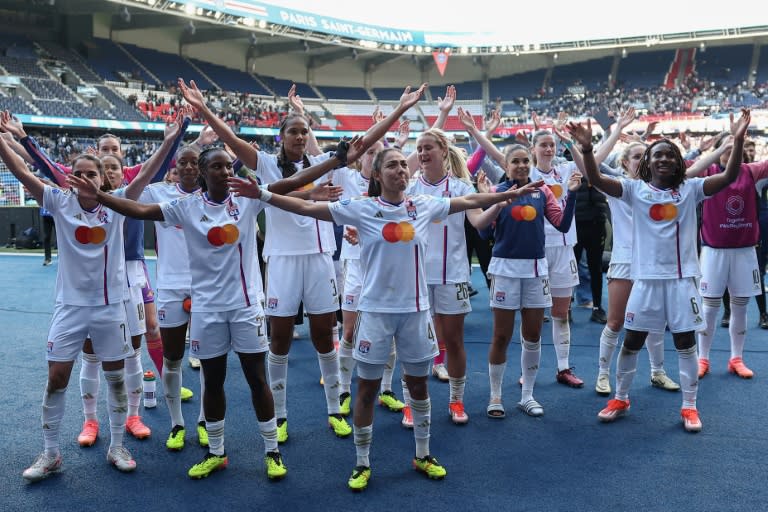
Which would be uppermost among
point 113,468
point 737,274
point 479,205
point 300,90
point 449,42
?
point 449,42

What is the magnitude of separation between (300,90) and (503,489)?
43.5m

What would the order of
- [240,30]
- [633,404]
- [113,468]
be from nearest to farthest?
1. [113,468]
2. [633,404]
3. [240,30]

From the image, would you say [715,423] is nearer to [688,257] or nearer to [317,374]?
[688,257]

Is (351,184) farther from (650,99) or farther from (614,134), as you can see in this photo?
(650,99)

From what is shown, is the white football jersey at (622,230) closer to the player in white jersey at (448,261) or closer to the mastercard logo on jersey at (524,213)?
the mastercard logo on jersey at (524,213)

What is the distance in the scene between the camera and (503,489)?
11.0 ft

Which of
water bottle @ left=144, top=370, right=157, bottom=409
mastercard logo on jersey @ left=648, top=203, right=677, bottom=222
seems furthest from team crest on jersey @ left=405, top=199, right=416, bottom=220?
water bottle @ left=144, top=370, right=157, bottom=409

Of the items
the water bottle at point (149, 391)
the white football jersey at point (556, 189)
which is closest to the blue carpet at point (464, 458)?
the water bottle at point (149, 391)

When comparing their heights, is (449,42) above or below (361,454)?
above

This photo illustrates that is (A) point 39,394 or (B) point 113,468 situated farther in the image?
(A) point 39,394

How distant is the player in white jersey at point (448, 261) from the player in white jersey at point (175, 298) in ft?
5.35

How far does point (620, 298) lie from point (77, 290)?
4.08 meters

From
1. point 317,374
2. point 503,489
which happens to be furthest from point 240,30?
point 503,489

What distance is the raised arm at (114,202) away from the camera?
3145 millimetres
